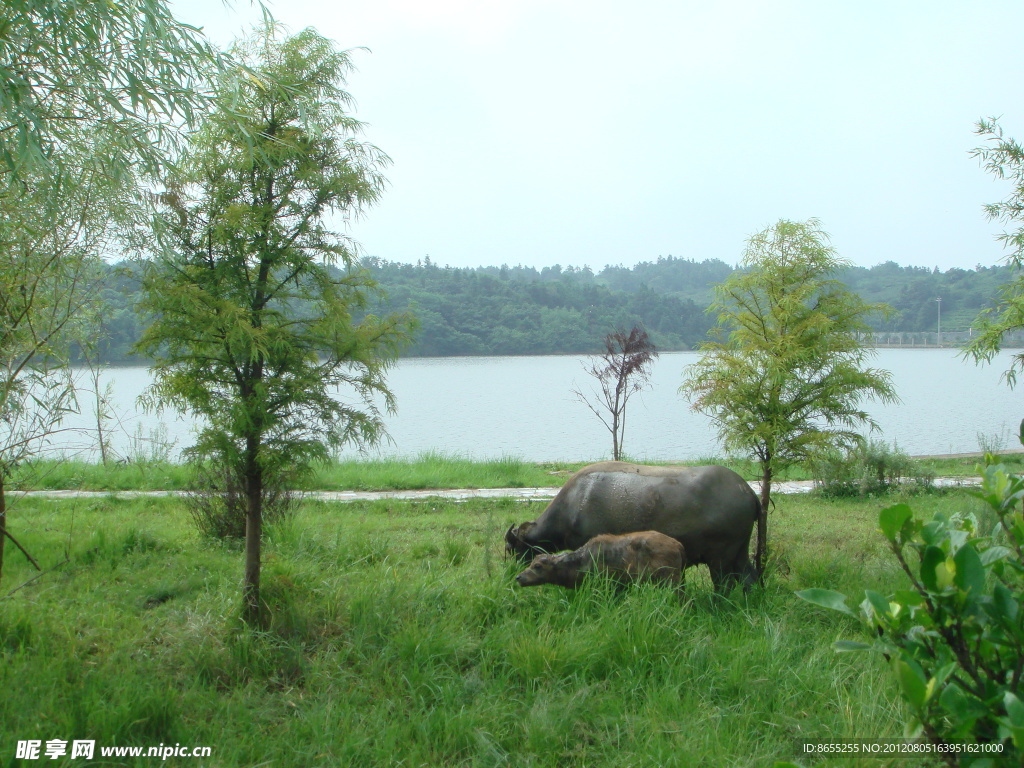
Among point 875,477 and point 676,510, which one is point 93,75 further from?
point 875,477

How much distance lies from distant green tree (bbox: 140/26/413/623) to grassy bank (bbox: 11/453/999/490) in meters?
7.46

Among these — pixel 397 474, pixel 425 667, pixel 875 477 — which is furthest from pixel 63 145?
pixel 875 477

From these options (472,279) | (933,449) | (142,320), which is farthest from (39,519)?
(472,279)

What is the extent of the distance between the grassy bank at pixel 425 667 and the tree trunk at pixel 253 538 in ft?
0.49

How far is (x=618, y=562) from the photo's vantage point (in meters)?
5.96

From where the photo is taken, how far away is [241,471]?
5684 millimetres

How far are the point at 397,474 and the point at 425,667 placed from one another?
10870mm

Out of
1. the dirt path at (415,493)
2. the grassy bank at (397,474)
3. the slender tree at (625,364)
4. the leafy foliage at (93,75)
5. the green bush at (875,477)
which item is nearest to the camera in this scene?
the leafy foliage at (93,75)

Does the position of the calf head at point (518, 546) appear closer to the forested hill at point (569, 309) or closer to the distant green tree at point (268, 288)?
the distant green tree at point (268, 288)

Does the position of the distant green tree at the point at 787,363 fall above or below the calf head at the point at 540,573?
above

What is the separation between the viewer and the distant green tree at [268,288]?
Result: 5371 millimetres

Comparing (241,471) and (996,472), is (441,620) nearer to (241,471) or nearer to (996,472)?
(241,471)

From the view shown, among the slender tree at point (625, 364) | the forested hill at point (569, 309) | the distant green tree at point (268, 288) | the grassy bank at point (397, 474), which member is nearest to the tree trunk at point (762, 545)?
the distant green tree at point (268, 288)

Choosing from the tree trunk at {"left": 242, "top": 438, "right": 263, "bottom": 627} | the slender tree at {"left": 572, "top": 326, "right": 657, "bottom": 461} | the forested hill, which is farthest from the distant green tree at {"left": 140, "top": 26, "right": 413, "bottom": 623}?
the forested hill
